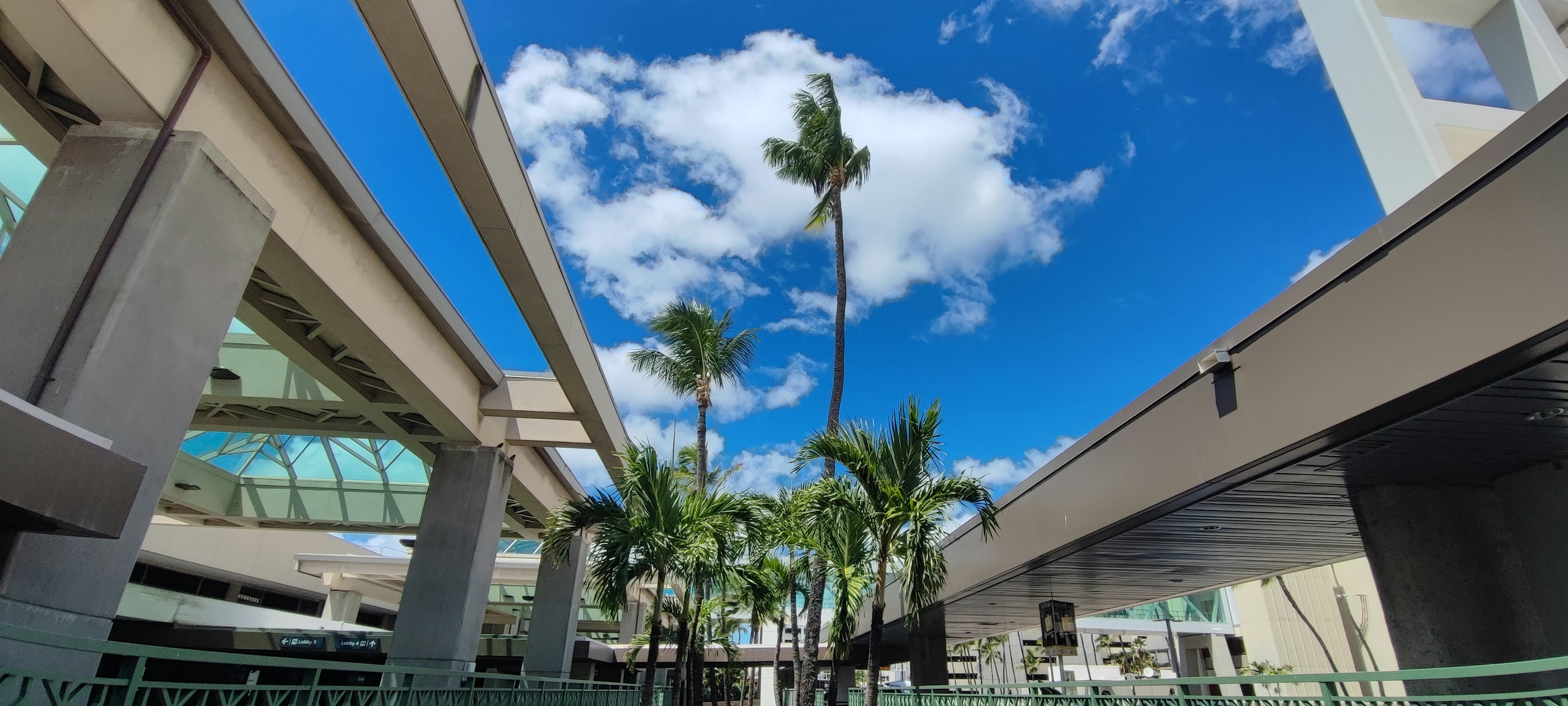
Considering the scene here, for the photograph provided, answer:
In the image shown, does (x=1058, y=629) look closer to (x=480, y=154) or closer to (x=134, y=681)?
(x=480, y=154)

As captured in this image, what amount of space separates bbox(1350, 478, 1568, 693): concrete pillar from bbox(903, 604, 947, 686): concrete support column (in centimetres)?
963

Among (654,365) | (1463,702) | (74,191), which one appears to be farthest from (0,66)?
(654,365)

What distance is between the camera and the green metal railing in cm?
315

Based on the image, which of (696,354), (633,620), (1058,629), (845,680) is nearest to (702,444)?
(696,354)

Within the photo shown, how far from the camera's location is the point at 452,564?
427 inches

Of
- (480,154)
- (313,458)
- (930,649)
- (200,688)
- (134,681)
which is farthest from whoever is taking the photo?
(930,649)

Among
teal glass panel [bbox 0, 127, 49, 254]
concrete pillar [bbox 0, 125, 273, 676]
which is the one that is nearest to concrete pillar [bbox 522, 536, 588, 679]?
teal glass panel [bbox 0, 127, 49, 254]

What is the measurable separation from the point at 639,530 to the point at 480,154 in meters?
4.84

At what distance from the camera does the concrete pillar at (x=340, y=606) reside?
80.1ft

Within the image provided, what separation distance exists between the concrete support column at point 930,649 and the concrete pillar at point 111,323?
13.0m

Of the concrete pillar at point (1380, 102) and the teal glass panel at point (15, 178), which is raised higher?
the concrete pillar at point (1380, 102)

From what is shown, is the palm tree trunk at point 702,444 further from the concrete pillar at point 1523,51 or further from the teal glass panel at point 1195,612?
the teal glass panel at point 1195,612

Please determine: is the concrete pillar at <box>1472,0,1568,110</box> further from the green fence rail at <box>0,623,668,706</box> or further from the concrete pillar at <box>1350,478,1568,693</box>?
the green fence rail at <box>0,623,668,706</box>

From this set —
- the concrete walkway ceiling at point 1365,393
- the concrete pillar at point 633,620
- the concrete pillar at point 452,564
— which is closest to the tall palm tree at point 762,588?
the concrete pillar at point 452,564
